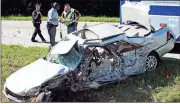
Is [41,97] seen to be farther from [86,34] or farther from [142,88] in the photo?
[142,88]

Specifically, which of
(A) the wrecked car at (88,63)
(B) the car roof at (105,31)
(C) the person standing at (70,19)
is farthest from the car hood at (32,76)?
(C) the person standing at (70,19)

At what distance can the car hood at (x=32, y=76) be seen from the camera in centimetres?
886

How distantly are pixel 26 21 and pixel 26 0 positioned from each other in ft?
18.0

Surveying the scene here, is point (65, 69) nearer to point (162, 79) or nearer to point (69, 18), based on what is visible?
point (162, 79)

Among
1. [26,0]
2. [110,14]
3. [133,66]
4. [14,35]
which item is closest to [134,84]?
[133,66]

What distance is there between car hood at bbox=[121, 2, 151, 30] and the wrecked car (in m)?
0.51

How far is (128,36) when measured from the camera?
10.7 meters

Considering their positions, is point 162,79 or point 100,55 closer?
point 100,55

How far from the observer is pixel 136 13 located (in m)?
12.2

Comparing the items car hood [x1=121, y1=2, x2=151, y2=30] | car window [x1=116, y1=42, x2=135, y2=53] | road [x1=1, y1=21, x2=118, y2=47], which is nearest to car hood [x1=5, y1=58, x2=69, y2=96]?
car window [x1=116, y1=42, x2=135, y2=53]

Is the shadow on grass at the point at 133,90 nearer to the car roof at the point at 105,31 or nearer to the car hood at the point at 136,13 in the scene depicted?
the car roof at the point at 105,31

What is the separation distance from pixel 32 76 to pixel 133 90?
7.71ft

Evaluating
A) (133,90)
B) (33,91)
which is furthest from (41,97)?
(133,90)

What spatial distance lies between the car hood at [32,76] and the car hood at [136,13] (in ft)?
10.5
